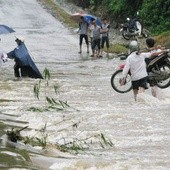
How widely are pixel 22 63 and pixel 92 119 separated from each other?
21.0 ft

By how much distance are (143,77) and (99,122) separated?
103 inches

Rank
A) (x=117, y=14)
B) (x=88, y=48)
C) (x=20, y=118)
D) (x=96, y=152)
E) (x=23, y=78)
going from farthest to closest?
(x=117, y=14), (x=88, y=48), (x=23, y=78), (x=20, y=118), (x=96, y=152)

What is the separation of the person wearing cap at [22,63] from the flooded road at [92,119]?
36 cm

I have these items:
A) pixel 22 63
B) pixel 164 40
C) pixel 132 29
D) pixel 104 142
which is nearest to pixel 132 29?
pixel 132 29

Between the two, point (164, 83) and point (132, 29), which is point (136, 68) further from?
point (132, 29)

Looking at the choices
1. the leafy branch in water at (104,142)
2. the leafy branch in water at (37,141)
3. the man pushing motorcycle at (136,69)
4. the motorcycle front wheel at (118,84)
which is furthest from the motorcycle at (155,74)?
the leafy branch in water at (37,141)

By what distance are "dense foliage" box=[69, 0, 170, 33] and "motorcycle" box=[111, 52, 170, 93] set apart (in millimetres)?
12401

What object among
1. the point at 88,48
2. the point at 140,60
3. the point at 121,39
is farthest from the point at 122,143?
the point at 121,39

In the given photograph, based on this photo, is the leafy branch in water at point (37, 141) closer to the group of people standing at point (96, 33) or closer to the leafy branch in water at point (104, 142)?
the leafy branch in water at point (104, 142)

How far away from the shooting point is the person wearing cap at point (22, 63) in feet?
55.2

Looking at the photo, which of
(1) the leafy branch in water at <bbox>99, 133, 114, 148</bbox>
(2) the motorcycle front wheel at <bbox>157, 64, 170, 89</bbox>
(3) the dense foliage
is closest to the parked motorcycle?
(3) the dense foliage

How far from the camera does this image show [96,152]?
8.84 m

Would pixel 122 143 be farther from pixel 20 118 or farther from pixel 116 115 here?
pixel 20 118

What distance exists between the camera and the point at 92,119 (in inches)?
431
